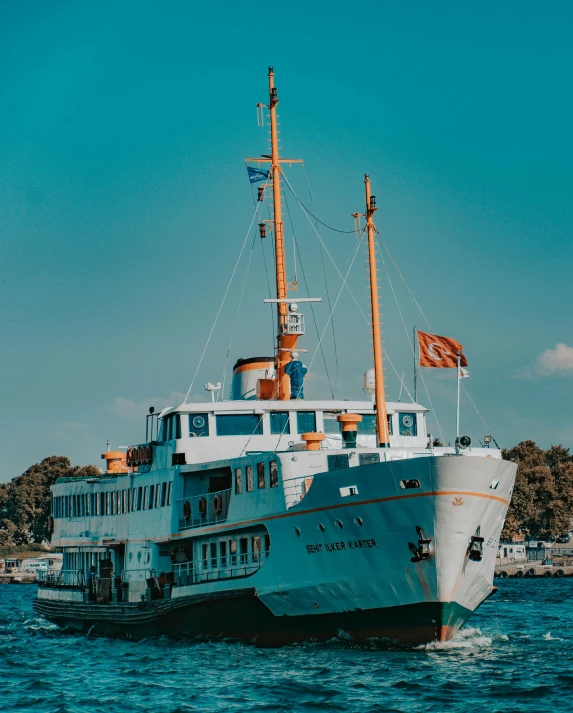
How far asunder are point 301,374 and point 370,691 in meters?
16.1

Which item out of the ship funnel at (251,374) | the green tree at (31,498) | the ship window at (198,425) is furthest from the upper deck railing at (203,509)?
the green tree at (31,498)

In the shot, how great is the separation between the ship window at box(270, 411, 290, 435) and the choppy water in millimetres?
7638

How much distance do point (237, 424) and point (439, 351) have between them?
8.32 m

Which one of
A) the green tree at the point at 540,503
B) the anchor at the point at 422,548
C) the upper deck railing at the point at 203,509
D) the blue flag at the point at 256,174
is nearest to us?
the anchor at the point at 422,548

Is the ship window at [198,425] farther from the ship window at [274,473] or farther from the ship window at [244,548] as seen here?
the ship window at [274,473]

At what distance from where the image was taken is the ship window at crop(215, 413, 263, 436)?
3794cm

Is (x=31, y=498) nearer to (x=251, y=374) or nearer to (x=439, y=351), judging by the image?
(x=251, y=374)

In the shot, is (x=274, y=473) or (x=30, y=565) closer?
(x=274, y=473)

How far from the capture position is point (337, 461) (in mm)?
32438

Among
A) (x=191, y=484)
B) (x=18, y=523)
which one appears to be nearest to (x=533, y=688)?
(x=191, y=484)

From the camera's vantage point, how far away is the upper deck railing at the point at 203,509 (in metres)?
35.2

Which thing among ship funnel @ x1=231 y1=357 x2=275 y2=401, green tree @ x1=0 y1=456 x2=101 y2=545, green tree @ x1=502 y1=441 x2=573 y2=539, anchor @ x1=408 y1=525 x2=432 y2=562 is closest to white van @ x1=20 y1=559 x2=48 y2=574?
green tree @ x1=0 y1=456 x2=101 y2=545

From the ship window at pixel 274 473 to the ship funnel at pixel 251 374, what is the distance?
8.69 metres

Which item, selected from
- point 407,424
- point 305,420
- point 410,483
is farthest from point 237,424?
point 410,483
